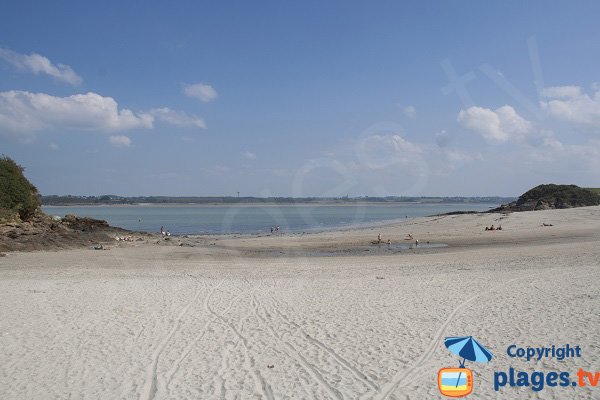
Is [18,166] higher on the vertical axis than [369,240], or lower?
higher

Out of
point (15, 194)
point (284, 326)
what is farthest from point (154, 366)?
point (15, 194)

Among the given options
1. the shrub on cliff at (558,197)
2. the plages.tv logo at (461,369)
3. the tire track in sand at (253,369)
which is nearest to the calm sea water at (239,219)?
the shrub on cliff at (558,197)

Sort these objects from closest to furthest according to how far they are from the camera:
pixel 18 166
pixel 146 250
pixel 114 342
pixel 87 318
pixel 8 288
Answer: pixel 114 342, pixel 87 318, pixel 8 288, pixel 146 250, pixel 18 166

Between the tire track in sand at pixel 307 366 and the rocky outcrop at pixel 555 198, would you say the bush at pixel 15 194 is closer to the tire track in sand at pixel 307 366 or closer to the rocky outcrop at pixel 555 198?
the tire track in sand at pixel 307 366

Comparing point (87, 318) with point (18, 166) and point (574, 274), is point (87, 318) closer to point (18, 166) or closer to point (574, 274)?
point (574, 274)

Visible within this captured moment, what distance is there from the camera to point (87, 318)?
31.2ft

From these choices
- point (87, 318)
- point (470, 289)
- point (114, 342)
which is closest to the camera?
point (114, 342)

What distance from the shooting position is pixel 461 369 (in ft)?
21.1

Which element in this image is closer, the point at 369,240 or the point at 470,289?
the point at 470,289

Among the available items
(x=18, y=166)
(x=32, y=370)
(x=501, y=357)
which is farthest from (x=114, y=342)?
(x=18, y=166)

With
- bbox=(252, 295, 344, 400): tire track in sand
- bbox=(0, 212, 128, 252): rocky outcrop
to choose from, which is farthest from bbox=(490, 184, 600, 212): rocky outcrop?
bbox=(252, 295, 344, 400): tire track in sand

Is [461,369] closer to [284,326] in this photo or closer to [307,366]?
[307,366]

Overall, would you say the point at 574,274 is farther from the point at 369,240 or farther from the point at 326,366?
the point at 369,240

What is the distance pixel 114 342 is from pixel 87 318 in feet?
6.60
